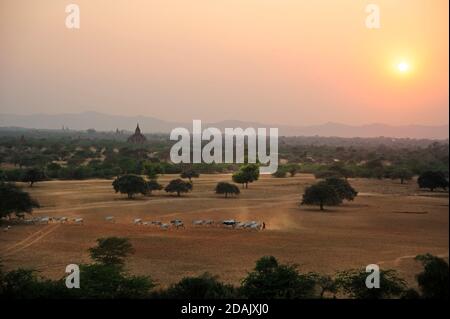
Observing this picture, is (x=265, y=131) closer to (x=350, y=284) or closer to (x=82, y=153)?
(x=350, y=284)

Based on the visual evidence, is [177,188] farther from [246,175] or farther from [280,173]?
[280,173]

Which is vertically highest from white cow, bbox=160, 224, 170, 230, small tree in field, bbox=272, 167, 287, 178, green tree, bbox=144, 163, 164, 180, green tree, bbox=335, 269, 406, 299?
green tree, bbox=144, 163, 164, 180

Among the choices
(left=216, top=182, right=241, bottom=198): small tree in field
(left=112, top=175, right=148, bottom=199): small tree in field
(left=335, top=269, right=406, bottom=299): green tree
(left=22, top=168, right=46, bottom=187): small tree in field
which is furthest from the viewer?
(left=22, top=168, right=46, bottom=187): small tree in field

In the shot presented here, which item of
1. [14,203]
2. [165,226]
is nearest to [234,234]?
[165,226]

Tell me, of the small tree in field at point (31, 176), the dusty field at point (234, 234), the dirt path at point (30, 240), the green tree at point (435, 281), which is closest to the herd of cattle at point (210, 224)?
the dusty field at point (234, 234)

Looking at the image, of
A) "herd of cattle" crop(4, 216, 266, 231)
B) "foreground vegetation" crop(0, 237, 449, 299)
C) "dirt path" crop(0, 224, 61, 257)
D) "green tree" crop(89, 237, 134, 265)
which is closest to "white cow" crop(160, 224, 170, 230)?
"herd of cattle" crop(4, 216, 266, 231)

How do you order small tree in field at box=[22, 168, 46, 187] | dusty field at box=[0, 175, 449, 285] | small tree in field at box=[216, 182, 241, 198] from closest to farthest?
1. dusty field at box=[0, 175, 449, 285]
2. small tree in field at box=[216, 182, 241, 198]
3. small tree in field at box=[22, 168, 46, 187]

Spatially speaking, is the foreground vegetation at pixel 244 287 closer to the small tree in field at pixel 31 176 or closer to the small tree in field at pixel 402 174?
the small tree in field at pixel 31 176

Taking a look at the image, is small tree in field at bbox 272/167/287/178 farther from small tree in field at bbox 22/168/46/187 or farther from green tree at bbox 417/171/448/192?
small tree in field at bbox 22/168/46/187
